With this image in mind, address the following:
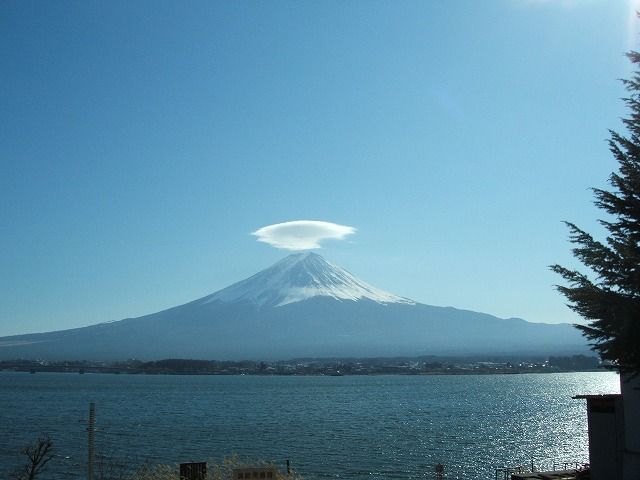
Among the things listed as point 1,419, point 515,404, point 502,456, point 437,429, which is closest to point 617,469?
point 502,456

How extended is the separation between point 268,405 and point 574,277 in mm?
60877

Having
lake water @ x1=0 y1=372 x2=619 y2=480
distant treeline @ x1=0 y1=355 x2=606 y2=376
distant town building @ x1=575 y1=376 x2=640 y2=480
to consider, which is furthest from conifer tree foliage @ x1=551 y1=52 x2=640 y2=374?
distant treeline @ x1=0 y1=355 x2=606 y2=376

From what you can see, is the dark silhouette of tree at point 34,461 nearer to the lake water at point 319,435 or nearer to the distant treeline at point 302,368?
the lake water at point 319,435

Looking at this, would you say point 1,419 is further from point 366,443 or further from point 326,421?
point 366,443

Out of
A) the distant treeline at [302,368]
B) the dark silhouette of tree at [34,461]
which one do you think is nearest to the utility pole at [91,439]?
the dark silhouette of tree at [34,461]

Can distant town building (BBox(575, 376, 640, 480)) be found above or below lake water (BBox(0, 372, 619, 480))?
above

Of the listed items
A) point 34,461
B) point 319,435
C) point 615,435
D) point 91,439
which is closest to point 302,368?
point 319,435

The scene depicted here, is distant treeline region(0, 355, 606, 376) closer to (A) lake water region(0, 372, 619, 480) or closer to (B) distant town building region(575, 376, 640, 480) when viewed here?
(A) lake water region(0, 372, 619, 480)

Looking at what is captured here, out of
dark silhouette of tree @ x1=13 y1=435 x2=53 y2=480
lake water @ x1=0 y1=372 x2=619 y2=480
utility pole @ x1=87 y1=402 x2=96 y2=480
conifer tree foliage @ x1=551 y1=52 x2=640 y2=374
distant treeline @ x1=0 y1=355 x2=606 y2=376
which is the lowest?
distant treeline @ x1=0 y1=355 x2=606 y2=376

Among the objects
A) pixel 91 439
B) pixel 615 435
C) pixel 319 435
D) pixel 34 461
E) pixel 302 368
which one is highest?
pixel 91 439

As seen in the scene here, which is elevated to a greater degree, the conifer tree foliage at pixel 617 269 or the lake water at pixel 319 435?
the conifer tree foliage at pixel 617 269

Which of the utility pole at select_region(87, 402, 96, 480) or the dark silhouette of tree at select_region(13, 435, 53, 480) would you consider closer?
the utility pole at select_region(87, 402, 96, 480)

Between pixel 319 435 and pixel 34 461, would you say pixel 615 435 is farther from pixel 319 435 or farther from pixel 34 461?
pixel 319 435

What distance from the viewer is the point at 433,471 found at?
97.0 ft
